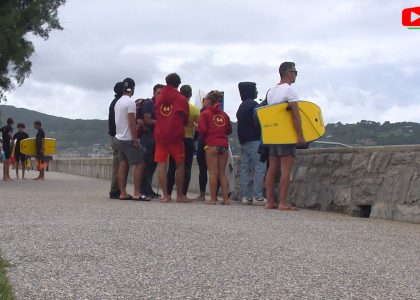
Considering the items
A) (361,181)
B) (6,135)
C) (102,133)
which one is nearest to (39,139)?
(6,135)

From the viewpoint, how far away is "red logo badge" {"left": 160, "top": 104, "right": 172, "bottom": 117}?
10.8 meters

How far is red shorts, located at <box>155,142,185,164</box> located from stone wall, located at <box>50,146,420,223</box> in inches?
Answer: 65.0

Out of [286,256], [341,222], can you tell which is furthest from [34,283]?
[341,222]

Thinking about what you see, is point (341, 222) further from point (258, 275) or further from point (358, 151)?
point (258, 275)

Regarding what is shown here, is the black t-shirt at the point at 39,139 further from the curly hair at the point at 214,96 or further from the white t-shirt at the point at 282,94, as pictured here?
the white t-shirt at the point at 282,94

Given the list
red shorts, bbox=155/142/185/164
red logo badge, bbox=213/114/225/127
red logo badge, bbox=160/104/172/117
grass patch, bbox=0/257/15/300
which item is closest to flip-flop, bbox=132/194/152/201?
red shorts, bbox=155/142/185/164

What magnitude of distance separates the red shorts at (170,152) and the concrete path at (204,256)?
84.4 inches

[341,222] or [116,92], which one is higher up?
[116,92]

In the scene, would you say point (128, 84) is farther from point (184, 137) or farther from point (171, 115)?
point (184, 137)

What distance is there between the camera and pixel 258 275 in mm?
4945

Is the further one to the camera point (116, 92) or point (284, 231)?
point (116, 92)

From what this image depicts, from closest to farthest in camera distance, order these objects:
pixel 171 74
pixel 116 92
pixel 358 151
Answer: pixel 358 151 < pixel 171 74 < pixel 116 92

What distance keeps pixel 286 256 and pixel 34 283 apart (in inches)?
77.1

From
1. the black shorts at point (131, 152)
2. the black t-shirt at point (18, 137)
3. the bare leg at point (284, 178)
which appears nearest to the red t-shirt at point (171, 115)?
the black shorts at point (131, 152)
